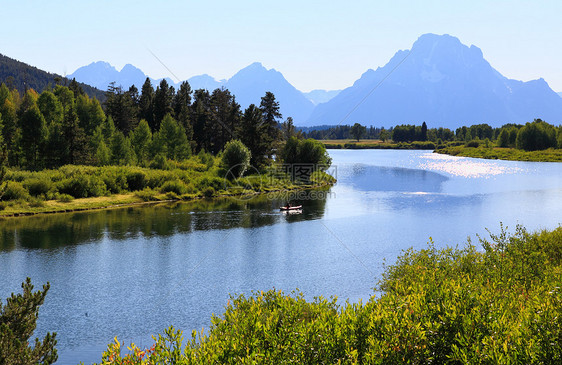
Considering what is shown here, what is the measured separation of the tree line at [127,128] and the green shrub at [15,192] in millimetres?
20896

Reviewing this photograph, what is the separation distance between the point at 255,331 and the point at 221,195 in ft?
280

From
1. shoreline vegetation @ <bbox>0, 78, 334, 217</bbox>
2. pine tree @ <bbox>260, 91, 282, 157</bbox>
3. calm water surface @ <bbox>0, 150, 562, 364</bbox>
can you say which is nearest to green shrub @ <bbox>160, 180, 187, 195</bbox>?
shoreline vegetation @ <bbox>0, 78, 334, 217</bbox>

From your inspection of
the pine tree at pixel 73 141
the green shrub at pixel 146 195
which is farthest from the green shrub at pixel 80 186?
the pine tree at pixel 73 141

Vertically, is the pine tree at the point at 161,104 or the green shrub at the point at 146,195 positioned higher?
the pine tree at the point at 161,104

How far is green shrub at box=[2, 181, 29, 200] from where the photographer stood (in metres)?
72.8

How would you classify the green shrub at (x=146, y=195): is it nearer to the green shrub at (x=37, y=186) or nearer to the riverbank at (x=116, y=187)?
the riverbank at (x=116, y=187)

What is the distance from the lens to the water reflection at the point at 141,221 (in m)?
56.1

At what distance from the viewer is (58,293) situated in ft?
119

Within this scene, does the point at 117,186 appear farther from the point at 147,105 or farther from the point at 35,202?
the point at 147,105

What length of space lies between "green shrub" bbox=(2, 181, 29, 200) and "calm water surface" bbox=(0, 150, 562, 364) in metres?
8.59

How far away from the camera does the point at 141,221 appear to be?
6831cm

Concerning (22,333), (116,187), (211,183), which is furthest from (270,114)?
(22,333)

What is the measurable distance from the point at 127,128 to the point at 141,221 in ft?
228

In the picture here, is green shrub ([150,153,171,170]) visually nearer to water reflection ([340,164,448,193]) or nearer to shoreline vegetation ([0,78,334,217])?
shoreline vegetation ([0,78,334,217])
